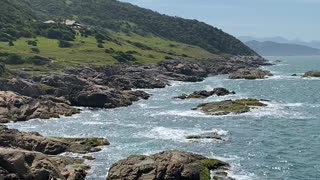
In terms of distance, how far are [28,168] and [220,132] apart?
42412 millimetres

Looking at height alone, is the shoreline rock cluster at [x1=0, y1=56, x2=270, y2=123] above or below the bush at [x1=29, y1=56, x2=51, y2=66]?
below

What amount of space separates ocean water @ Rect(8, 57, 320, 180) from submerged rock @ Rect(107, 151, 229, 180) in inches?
152

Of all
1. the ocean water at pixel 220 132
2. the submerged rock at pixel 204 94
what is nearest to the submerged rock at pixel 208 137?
the ocean water at pixel 220 132

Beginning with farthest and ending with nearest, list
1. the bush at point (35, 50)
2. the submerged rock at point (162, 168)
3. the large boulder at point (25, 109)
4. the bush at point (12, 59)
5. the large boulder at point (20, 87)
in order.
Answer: the bush at point (35, 50), the bush at point (12, 59), the large boulder at point (20, 87), the large boulder at point (25, 109), the submerged rock at point (162, 168)

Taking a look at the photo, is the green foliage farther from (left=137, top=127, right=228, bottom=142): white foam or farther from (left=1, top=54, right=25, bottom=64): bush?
(left=137, top=127, right=228, bottom=142): white foam

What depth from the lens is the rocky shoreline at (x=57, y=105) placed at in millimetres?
52719

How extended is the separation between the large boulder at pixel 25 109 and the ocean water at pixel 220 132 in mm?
3048

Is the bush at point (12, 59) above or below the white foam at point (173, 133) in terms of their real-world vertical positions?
above

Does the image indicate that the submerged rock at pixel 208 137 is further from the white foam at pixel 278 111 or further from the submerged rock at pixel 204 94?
the submerged rock at pixel 204 94

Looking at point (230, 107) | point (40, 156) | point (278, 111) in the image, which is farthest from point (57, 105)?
point (40, 156)

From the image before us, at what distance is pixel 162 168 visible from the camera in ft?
178

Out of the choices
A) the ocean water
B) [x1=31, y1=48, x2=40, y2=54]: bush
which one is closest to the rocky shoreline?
the ocean water

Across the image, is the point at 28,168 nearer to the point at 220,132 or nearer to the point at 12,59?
the point at 220,132

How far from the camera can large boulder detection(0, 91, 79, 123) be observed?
101 m
